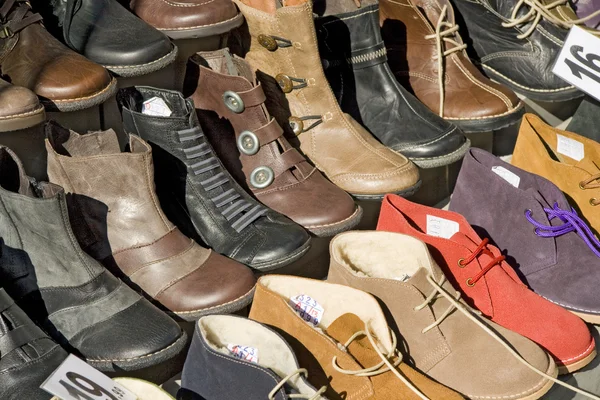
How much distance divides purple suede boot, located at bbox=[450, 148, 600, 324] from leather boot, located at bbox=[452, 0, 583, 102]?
1019 millimetres

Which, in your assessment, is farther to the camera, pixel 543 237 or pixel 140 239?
pixel 543 237

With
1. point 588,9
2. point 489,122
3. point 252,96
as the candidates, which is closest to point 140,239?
point 252,96

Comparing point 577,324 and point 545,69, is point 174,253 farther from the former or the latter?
point 545,69

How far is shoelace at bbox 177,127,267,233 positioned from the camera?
2.03 metres

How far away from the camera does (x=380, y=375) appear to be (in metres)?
1.71

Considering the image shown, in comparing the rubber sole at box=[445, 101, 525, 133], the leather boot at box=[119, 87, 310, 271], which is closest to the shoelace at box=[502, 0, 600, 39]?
the rubber sole at box=[445, 101, 525, 133]

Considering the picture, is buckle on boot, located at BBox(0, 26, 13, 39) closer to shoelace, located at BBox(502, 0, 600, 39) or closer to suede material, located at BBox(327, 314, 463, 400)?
suede material, located at BBox(327, 314, 463, 400)

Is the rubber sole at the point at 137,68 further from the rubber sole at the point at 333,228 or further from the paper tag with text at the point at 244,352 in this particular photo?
the paper tag with text at the point at 244,352

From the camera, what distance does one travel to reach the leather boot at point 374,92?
2.54 meters

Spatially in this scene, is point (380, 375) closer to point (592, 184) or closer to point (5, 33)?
point (592, 184)

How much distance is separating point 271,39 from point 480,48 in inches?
46.0

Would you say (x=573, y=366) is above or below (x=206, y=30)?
below

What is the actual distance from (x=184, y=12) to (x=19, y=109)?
2.29 feet

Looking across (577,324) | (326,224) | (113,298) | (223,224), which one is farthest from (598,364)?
(113,298)
